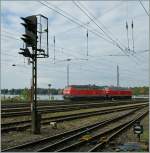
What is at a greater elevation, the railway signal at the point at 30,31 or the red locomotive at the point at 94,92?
the railway signal at the point at 30,31

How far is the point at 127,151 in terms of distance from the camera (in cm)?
1136

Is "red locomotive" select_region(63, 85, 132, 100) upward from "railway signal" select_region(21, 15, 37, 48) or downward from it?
downward

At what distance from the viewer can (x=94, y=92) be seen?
64625 millimetres

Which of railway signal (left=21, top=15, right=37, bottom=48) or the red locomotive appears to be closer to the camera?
railway signal (left=21, top=15, right=37, bottom=48)

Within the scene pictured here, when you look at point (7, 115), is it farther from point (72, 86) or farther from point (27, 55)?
point (72, 86)

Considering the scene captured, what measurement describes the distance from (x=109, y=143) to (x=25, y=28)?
19.0 feet

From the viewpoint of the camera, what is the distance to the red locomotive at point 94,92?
199ft

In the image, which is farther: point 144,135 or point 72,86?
point 72,86

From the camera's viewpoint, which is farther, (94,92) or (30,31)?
(94,92)

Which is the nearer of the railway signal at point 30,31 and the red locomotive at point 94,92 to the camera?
the railway signal at point 30,31

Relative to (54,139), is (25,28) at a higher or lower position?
higher

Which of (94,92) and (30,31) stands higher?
(30,31)

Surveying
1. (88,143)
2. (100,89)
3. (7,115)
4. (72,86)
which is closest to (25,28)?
(88,143)

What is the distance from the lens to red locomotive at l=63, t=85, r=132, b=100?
60594 mm
